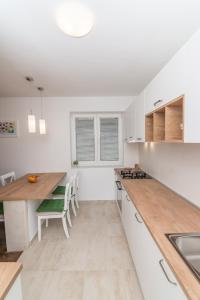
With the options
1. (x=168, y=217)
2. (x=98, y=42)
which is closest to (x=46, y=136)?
(x=98, y=42)

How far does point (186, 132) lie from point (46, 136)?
136 inches

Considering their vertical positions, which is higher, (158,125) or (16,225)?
(158,125)

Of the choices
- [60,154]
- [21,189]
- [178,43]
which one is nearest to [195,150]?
[178,43]

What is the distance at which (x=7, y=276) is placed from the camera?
2.97 feet

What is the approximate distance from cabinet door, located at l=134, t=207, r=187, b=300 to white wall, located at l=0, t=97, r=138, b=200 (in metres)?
2.97

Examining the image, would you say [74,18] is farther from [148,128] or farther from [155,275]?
[155,275]

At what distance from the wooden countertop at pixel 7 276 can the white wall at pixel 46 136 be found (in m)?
3.30

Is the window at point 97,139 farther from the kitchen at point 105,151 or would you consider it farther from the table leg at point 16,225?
the table leg at point 16,225

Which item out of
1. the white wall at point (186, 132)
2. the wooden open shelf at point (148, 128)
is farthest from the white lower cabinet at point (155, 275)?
the wooden open shelf at point (148, 128)

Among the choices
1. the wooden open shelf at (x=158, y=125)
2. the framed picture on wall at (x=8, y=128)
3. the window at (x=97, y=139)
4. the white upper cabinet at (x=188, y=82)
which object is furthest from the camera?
the window at (x=97, y=139)

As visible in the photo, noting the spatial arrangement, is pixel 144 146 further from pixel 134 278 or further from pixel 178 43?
pixel 134 278

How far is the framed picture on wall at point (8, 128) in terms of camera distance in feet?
13.6

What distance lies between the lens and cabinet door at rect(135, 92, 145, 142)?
252 centimetres

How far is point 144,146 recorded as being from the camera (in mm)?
3748
